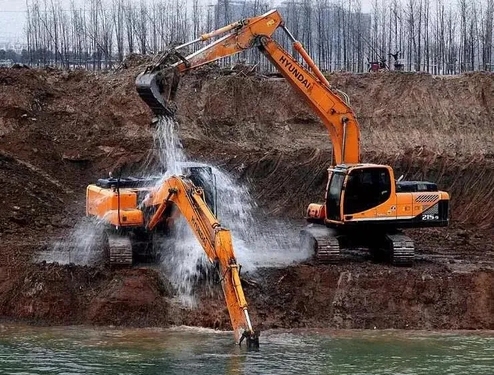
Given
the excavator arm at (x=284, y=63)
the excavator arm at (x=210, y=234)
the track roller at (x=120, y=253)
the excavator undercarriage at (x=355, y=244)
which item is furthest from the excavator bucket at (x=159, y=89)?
the excavator undercarriage at (x=355, y=244)

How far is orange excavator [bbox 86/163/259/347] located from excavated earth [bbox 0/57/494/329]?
1029mm

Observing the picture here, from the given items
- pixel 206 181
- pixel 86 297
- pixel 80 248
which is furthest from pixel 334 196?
pixel 80 248

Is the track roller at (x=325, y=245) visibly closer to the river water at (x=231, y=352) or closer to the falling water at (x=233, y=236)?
the falling water at (x=233, y=236)

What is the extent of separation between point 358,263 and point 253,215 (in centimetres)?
699

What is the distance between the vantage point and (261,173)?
32.5 meters

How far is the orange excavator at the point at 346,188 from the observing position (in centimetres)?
2311

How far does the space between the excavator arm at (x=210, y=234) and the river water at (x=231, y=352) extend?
0.78 m

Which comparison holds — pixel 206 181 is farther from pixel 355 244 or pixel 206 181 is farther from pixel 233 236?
pixel 233 236

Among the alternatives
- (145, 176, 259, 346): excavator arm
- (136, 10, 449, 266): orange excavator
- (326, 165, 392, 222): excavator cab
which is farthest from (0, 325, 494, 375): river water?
(326, 165, 392, 222): excavator cab

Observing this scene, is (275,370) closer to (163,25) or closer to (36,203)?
(36,203)

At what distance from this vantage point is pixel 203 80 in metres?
36.4

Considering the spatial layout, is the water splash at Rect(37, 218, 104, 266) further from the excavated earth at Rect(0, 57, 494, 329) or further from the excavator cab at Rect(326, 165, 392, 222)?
the excavator cab at Rect(326, 165, 392, 222)

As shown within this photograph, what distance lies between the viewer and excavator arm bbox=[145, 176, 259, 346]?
18.2 m

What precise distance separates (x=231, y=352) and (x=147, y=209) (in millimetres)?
5181
